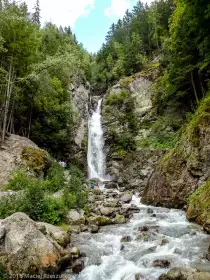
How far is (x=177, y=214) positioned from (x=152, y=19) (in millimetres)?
49619

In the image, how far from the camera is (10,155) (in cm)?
1914

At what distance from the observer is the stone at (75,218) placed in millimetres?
13117

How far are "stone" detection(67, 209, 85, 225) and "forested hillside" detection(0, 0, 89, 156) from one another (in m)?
9.53

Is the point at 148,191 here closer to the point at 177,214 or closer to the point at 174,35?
the point at 177,214

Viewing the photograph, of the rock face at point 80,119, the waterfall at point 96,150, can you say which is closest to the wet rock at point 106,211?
the waterfall at point 96,150

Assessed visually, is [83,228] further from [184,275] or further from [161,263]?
[184,275]

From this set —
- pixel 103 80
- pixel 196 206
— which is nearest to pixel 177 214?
pixel 196 206

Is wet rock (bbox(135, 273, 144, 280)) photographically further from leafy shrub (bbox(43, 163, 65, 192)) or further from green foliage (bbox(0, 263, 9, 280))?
leafy shrub (bbox(43, 163, 65, 192))

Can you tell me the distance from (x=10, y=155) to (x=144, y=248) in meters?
12.5

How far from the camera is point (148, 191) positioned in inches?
756

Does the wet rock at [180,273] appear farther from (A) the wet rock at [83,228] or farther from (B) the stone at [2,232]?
(A) the wet rock at [83,228]

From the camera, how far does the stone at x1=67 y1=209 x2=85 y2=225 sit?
13.1m

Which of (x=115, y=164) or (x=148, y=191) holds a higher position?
(x=115, y=164)

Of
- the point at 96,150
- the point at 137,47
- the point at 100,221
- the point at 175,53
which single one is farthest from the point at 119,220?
the point at 137,47
